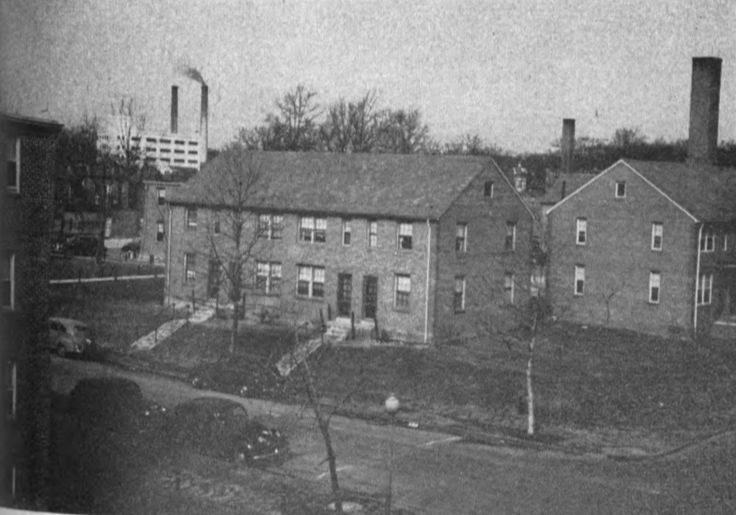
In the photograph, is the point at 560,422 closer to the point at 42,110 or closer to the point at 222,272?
the point at 222,272

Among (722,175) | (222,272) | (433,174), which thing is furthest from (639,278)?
(222,272)

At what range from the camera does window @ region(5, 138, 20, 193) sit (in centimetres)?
779

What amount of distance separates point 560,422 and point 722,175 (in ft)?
7.61

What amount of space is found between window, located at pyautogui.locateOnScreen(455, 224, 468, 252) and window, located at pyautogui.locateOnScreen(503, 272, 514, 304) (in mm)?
855

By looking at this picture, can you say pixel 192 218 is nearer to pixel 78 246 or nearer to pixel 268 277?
pixel 268 277

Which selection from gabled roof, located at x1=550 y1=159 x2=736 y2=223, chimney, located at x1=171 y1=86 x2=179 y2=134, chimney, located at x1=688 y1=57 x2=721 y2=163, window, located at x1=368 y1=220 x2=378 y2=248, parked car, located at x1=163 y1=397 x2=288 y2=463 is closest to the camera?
chimney, located at x1=688 y1=57 x2=721 y2=163

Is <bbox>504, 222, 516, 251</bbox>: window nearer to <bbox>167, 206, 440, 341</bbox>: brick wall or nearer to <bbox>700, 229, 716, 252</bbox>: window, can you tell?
<bbox>167, 206, 440, 341</bbox>: brick wall

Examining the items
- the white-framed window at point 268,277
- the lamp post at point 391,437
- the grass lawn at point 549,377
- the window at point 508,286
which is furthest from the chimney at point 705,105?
the white-framed window at point 268,277

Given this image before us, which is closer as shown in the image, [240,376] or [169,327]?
[240,376]

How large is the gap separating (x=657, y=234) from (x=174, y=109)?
14.5 feet

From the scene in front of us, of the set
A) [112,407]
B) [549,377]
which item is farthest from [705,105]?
[112,407]

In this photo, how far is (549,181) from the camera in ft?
23.9

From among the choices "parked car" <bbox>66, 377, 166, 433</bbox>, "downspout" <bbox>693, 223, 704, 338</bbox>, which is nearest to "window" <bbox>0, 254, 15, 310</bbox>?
"parked car" <bbox>66, 377, 166, 433</bbox>

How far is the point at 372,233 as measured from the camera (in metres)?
9.13
